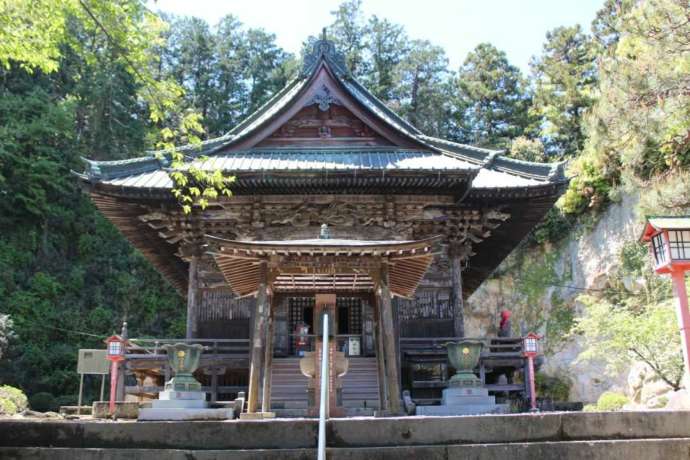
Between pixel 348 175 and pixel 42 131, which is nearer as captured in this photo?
pixel 348 175

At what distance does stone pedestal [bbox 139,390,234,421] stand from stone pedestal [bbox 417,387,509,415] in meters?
3.24

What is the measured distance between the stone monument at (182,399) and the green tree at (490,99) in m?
31.5

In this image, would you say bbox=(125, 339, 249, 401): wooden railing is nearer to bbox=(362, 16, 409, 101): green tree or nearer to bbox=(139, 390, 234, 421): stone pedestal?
bbox=(139, 390, 234, 421): stone pedestal

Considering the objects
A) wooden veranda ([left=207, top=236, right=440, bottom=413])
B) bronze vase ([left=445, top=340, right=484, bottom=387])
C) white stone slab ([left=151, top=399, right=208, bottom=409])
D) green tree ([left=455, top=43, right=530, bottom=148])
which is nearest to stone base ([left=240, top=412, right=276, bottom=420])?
wooden veranda ([left=207, top=236, right=440, bottom=413])

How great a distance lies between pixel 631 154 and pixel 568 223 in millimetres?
14583

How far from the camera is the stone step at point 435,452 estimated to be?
618 centimetres

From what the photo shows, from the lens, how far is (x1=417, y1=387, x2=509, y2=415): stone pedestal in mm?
9617

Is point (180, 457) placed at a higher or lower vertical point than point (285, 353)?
lower

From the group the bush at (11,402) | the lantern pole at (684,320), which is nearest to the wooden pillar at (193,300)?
the bush at (11,402)

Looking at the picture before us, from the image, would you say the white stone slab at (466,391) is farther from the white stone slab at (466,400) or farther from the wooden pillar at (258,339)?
the wooden pillar at (258,339)

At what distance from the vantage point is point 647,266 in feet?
77.4

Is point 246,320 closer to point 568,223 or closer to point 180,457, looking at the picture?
point 180,457

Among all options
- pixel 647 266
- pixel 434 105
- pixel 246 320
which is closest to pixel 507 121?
pixel 434 105

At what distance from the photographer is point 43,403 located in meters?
25.6
